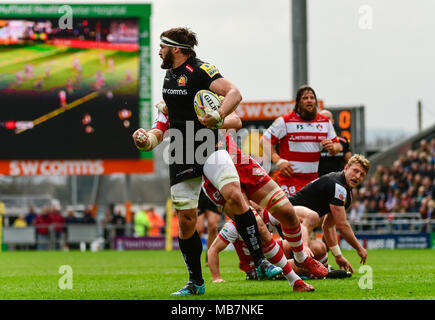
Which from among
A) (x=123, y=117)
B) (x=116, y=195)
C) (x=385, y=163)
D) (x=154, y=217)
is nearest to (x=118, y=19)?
(x=123, y=117)

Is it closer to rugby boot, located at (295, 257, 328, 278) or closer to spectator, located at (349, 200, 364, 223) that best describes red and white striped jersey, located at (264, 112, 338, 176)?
rugby boot, located at (295, 257, 328, 278)

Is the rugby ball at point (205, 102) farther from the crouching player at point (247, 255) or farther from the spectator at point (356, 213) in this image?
the spectator at point (356, 213)

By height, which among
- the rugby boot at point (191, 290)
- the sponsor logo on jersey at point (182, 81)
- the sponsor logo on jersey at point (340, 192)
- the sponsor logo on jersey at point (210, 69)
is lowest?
the rugby boot at point (191, 290)

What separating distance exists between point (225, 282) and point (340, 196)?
1687 millimetres

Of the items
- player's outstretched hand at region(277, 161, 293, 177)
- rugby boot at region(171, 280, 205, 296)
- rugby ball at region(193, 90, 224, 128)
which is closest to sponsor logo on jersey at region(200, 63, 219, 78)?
rugby ball at region(193, 90, 224, 128)

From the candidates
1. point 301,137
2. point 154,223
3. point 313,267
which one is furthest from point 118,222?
point 313,267

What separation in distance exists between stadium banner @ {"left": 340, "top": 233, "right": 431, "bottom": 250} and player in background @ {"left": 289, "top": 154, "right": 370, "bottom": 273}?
42.9ft

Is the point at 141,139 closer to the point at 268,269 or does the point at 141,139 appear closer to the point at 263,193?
the point at 263,193

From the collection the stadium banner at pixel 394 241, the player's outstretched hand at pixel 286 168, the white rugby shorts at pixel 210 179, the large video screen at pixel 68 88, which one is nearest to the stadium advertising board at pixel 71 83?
the large video screen at pixel 68 88

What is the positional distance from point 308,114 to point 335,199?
159cm

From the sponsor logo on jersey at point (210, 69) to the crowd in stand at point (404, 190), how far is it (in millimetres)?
17928

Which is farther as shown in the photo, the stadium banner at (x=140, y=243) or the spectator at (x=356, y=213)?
the stadium banner at (x=140, y=243)

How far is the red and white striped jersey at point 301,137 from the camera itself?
1130 cm
